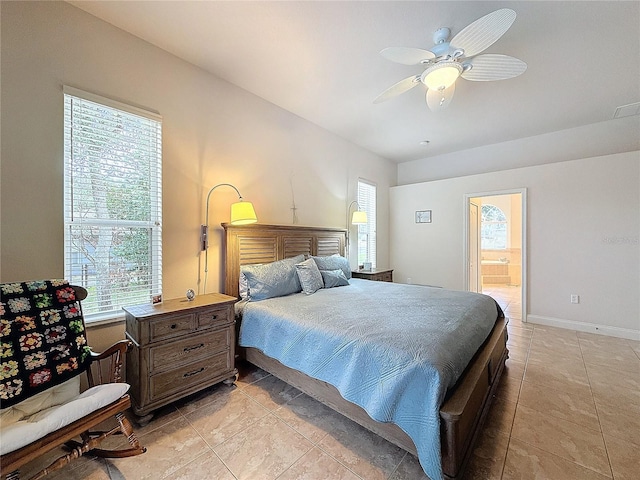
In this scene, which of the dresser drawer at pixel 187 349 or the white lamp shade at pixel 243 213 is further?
the white lamp shade at pixel 243 213

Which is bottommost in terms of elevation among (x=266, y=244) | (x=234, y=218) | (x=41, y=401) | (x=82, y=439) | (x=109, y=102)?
(x=82, y=439)

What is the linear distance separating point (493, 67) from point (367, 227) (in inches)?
136

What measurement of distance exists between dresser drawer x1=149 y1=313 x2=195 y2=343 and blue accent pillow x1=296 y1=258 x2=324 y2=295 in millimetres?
1190

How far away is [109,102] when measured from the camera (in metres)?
2.13

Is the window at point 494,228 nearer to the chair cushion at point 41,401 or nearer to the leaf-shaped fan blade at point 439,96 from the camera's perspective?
the leaf-shaped fan blade at point 439,96

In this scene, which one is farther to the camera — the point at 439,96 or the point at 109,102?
the point at 439,96

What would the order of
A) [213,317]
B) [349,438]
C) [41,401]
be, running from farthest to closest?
1. [213,317]
2. [349,438]
3. [41,401]

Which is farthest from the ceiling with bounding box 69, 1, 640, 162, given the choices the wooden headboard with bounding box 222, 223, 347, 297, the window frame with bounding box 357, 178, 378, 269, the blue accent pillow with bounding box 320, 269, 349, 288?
the blue accent pillow with bounding box 320, 269, 349, 288

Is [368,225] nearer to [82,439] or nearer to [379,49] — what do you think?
[379,49]

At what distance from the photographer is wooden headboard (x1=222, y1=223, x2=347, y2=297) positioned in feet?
9.33

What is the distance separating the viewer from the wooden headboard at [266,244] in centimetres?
284

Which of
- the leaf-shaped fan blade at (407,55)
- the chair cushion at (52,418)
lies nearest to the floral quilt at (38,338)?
the chair cushion at (52,418)

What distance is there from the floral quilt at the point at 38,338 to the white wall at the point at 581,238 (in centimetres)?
526

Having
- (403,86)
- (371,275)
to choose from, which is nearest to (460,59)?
(403,86)
